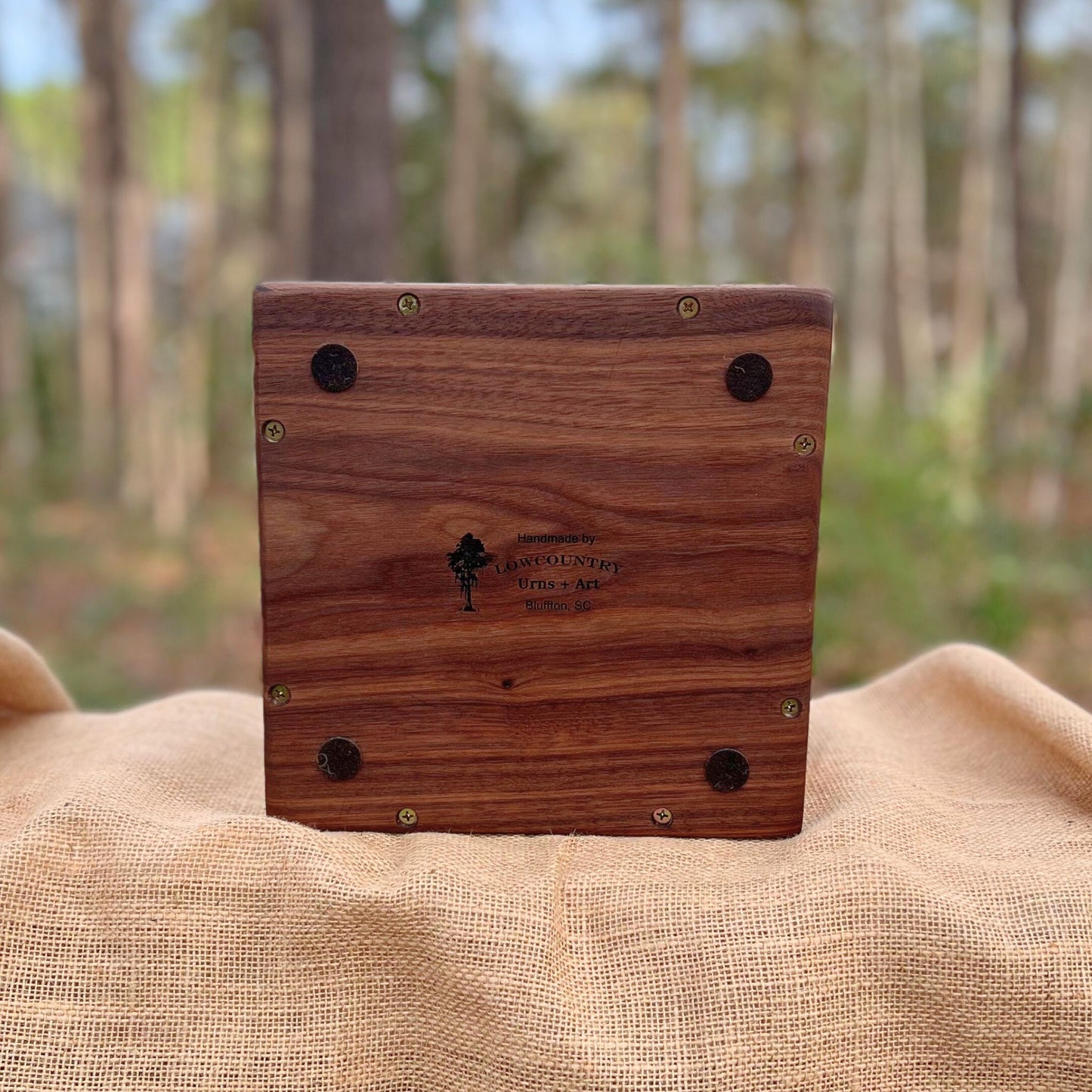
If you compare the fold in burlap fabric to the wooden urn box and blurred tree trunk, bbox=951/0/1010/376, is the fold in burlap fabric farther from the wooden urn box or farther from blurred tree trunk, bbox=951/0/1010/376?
blurred tree trunk, bbox=951/0/1010/376

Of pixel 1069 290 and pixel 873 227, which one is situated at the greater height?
pixel 873 227

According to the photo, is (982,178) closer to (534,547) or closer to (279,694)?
(534,547)

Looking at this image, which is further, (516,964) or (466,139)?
(466,139)

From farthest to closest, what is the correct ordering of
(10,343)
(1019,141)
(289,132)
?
1. (289,132)
2. (10,343)
3. (1019,141)

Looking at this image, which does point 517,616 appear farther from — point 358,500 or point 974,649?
point 974,649

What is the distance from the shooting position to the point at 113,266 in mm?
7547

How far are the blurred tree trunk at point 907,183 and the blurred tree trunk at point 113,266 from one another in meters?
7.78

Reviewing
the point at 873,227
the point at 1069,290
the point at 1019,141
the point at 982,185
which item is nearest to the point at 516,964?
the point at 1019,141

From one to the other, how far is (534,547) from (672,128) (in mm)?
7803

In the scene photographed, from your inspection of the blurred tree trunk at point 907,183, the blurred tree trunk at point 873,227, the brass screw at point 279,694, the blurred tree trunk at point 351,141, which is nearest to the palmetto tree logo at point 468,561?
the brass screw at point 279,694

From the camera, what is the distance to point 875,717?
1.48 metres

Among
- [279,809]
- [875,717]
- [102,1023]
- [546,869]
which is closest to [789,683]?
[546,869]

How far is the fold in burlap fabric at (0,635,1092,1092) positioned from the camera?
0.94 meters

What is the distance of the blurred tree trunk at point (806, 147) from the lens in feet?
40.2
